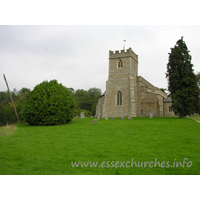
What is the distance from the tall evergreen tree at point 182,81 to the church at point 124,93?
8172 millimetres

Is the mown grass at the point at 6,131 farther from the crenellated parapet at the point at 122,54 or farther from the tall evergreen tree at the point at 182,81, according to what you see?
the crenellated parapet at the point at 122,54

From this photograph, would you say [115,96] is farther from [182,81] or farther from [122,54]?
[182,81]

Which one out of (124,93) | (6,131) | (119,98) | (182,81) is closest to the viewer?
(6,131)

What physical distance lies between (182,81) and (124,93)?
10779 millimetres

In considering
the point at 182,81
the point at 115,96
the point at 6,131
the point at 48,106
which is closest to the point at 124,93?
the point at 115,96

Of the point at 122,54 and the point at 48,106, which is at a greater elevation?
the point at 122,54

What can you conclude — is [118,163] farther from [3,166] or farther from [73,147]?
[3,166]

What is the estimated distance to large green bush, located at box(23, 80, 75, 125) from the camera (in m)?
17.8

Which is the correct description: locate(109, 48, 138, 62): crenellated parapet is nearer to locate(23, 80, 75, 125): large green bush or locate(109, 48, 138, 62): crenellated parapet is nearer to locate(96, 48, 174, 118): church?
locate(96, 48, 174, 118): church

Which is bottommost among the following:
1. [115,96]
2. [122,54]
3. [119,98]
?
[119,98]

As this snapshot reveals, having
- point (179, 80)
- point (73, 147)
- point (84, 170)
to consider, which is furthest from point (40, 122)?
point (179, 80)

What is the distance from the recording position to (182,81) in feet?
76.8

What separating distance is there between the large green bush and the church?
43.6 feet

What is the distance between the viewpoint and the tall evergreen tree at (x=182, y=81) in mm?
22812
